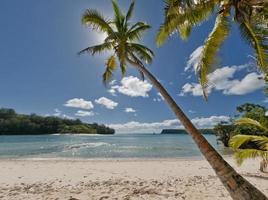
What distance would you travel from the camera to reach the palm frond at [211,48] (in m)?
5.12

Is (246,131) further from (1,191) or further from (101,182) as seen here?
(1,191)

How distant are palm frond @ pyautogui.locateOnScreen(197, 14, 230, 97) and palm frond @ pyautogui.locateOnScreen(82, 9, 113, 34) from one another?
10.0 ft

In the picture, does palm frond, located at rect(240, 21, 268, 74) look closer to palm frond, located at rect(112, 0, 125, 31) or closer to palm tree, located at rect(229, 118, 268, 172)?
palm tree, located at rect(229, 118, 268, 172)

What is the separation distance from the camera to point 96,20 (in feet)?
22.7

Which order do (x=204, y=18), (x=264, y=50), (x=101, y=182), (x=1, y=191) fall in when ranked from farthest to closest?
1. (x=101, y=182)
2. (x=1, y=191)
3. (x=204, y=18)
4. (x=264, y=50)

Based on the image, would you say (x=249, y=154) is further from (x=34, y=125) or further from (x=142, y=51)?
(x=34, y=125)

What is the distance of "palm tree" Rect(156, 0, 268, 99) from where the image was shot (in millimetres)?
4715

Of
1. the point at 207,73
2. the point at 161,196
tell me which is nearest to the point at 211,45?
the point at 207,73

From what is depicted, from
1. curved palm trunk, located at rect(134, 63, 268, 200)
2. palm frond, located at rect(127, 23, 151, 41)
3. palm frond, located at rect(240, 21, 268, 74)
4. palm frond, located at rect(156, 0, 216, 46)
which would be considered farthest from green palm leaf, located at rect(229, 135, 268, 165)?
palm frond, located at rect(127, 23, 151, 41)

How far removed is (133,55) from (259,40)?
11.3ft

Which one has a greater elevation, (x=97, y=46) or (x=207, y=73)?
(x=97, y=46)

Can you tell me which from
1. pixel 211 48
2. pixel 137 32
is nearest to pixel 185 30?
pixel 211 48

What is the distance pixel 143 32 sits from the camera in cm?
789

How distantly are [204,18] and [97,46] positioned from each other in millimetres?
3500
